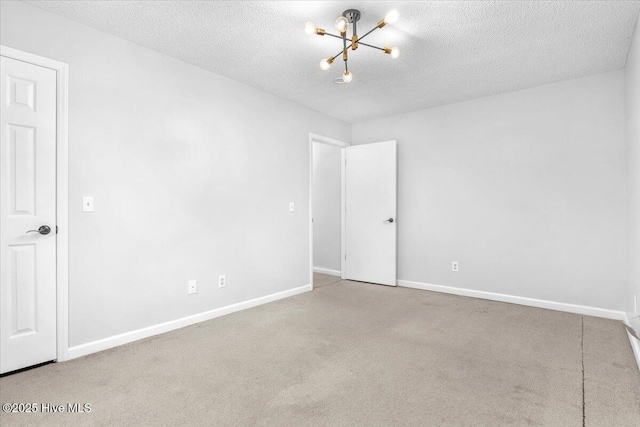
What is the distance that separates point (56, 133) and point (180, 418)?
7.04ft

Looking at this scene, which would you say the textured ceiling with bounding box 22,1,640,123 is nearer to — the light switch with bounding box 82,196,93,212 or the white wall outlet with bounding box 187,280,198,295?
the light switch with bounding box 82,196,93,212

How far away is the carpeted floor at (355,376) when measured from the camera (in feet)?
5.77

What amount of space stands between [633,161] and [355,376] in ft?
9.47

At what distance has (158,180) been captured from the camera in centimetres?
295

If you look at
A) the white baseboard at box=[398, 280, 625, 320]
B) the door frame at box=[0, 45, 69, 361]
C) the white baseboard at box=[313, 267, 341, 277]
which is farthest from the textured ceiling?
the white baseboard at box=[313, 267, 341, 277]

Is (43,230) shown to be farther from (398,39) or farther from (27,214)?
(398,39)

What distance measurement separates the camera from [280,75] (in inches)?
136

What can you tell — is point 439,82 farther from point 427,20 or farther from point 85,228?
point 85,228

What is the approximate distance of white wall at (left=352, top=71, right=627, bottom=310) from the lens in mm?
3373

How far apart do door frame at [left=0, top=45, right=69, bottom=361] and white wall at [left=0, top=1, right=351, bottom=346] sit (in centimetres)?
4

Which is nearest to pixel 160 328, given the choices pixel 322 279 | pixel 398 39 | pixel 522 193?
pixel 322 279

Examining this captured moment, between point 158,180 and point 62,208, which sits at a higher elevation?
point 158,180

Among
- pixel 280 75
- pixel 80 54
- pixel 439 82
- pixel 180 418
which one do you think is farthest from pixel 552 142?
pixel 80 54

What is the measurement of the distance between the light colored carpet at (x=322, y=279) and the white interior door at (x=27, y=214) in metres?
3.06
